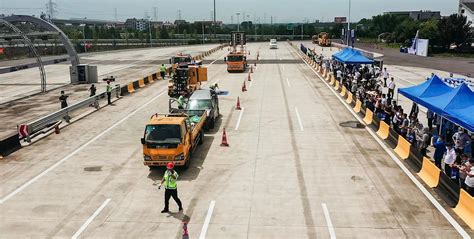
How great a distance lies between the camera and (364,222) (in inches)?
500

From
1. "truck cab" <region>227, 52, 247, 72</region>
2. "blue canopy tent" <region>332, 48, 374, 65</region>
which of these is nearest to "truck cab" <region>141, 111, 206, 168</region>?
"blue canopy tent" <region>332, 48, 374, 65</region>

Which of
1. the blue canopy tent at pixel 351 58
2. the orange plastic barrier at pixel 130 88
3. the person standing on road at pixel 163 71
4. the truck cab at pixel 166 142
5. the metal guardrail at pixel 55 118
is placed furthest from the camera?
the person standing on road at pixel 163 71

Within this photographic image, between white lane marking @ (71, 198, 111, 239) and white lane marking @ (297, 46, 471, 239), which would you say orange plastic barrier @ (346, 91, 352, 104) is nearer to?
white lane marking @ (297, 46, 471, 239)

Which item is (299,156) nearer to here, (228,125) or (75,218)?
(228,125)

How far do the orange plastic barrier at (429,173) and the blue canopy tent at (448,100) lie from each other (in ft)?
6.14

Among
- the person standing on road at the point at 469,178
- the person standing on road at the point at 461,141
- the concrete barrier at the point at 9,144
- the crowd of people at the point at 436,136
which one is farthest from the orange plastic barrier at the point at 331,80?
the concrete barrier at the point at 9,144

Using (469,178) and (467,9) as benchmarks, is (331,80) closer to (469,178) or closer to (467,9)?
(469,178)

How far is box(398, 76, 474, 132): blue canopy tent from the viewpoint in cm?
1681

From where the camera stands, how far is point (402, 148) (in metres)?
19.2

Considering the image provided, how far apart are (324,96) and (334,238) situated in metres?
23.8

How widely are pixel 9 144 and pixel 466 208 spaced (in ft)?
61.3

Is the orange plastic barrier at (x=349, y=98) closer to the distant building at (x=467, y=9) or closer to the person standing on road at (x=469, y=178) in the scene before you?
the person standing on road at (x=469, y=178)

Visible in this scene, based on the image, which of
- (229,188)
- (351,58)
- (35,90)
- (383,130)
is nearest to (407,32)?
(351,58)

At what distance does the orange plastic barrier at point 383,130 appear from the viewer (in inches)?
858
